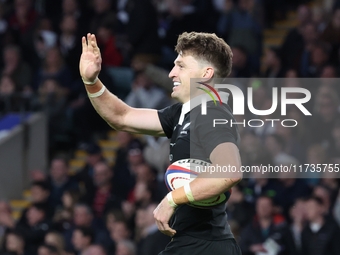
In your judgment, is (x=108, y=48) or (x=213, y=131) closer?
(x=213, y=131)

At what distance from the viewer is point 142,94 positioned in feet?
25.1

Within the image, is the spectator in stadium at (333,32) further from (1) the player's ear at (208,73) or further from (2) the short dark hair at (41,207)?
(1) the player's ear at (208,73)

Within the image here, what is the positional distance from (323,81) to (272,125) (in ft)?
2.77

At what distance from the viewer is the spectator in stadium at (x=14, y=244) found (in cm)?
674

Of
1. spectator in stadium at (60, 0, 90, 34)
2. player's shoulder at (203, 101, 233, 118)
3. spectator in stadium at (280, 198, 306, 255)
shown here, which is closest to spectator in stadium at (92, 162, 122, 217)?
spectator in stadium at (280, 198, 306, 255)

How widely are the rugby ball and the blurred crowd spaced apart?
286 centimetres

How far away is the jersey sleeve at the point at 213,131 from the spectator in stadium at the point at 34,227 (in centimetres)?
450

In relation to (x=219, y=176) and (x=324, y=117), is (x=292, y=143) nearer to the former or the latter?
(x=324, y=117)

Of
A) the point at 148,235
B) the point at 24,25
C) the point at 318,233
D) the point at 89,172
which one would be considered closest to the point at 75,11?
the point at 24,25

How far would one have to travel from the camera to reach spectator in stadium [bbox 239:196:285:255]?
5.60 meters

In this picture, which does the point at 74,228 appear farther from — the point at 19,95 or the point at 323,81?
the point at 323,81

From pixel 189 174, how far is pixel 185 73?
54 cm

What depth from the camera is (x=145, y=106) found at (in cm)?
754

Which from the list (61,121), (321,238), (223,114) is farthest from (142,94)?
(223,114)
